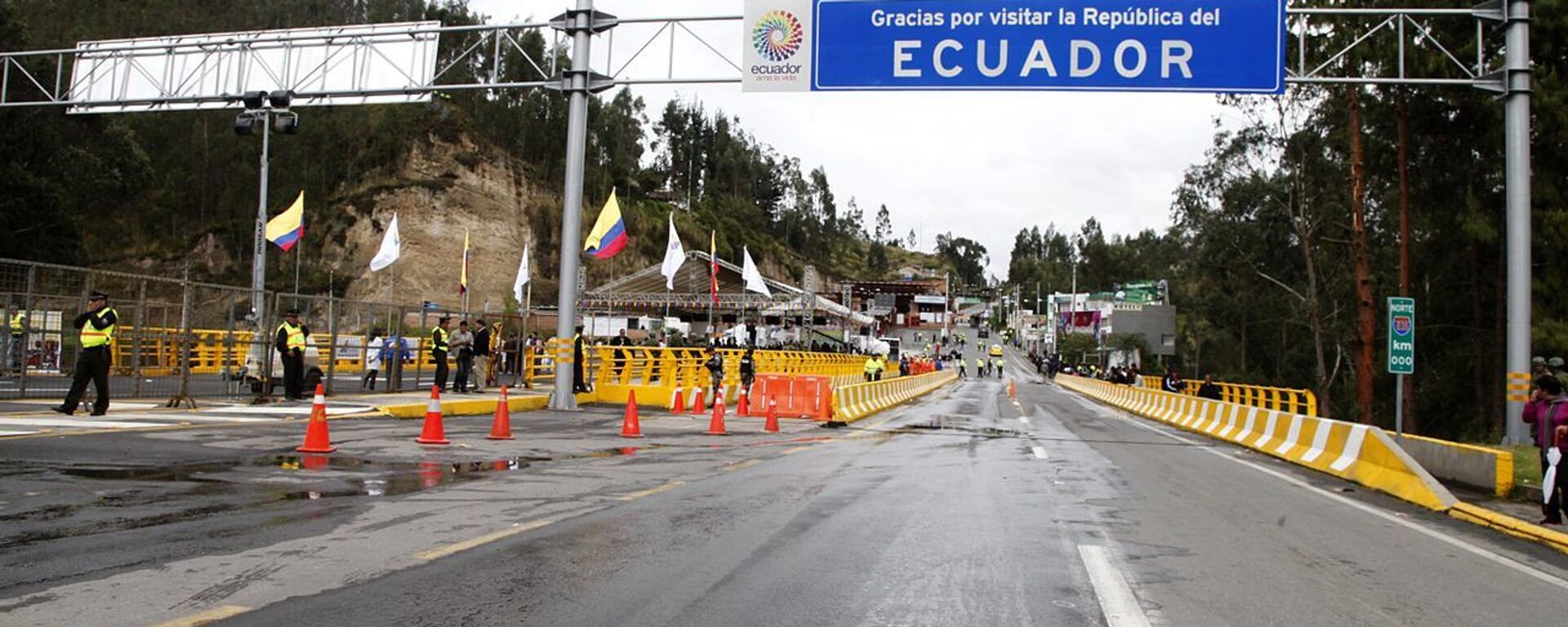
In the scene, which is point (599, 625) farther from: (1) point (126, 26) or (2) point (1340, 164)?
(1) point (126, 26)

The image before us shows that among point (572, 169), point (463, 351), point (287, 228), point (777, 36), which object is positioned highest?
point (777, 36)

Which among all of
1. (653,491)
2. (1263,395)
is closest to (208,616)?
(653,491)

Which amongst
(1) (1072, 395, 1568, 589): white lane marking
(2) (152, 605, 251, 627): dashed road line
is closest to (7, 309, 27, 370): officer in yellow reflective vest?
(2) (152, 605, 251, 627): dashed road line

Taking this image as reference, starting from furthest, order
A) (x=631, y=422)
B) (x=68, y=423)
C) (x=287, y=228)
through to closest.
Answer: (x=287, y=228) → (x=631, y=422) → (x=68, y=423)

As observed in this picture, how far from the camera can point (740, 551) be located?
7109mm

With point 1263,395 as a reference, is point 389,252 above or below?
above

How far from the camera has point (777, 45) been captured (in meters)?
20.2

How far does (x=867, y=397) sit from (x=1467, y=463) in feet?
52.6

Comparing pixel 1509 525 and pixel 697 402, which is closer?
pixel 1509 525

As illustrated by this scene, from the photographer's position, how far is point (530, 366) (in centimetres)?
2756

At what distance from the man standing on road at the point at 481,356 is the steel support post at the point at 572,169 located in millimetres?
3266

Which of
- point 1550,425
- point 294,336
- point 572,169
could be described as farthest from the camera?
point 572,169

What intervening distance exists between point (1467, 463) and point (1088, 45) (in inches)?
351

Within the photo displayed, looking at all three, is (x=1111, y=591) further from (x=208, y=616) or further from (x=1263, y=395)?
(x=1263, y=395)
